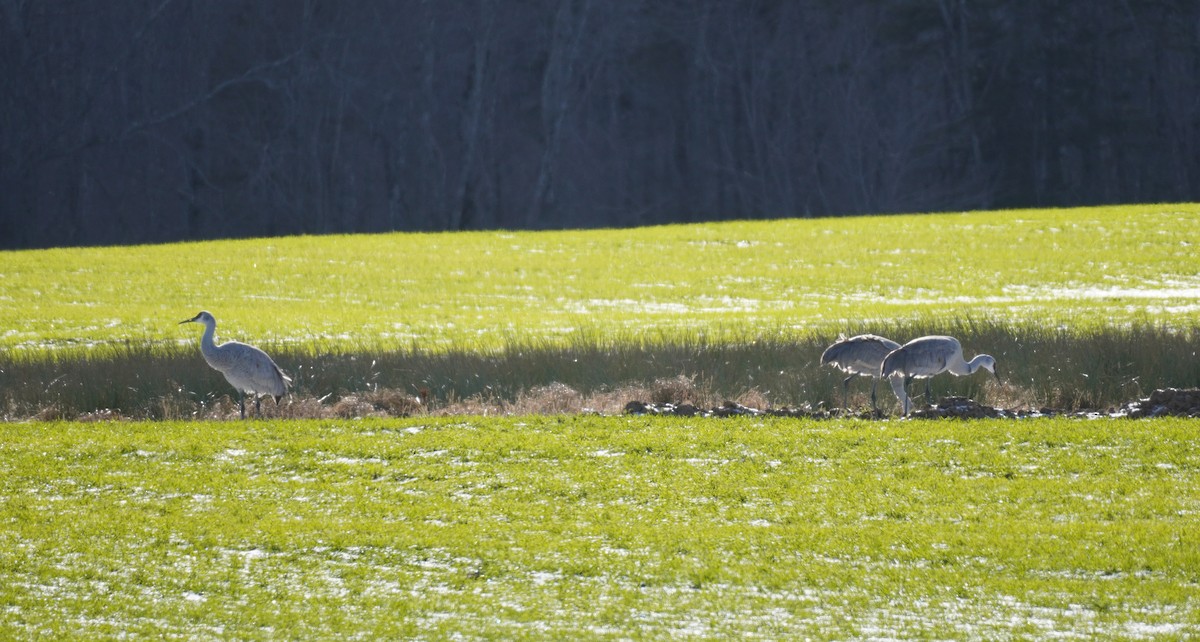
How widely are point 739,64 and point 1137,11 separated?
16.8 metres

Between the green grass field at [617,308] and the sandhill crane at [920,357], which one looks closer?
the sandhill crane at [920,357]

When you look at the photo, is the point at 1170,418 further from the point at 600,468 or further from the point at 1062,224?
the point at 1062,224

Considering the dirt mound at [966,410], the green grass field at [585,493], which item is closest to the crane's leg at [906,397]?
the dirt mound at [966,410]

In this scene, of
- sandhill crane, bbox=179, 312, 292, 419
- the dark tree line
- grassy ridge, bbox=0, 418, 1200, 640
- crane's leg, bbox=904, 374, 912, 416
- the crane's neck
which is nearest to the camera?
grassy ridge, bbox=0, 418, 1200, 640

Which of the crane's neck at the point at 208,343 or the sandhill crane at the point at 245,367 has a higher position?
the crane's neck at the point at 208,343

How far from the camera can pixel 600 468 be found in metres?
11.5

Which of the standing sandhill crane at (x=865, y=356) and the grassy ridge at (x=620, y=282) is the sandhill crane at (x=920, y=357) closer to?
the standing sandhill crane at (x=865, y=356)

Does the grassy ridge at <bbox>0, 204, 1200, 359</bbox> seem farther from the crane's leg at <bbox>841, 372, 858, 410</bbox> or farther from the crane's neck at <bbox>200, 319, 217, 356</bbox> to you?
the crane's leg at <bbox>841, 372, 858, 410</bbox>

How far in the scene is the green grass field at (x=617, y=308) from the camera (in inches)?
679

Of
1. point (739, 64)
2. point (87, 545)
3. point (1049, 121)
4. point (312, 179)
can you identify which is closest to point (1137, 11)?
point (1049, 121)

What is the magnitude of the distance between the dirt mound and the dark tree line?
4239cm

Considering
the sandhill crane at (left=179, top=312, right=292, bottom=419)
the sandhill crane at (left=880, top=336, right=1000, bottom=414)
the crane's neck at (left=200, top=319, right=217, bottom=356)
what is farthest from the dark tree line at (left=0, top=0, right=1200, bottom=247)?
the sandhill crane at (left=880, top=336, right=1000, bottom=414)

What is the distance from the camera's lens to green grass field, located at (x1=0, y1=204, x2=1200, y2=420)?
17250mm

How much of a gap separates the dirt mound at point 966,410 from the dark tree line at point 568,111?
4239 cm
